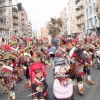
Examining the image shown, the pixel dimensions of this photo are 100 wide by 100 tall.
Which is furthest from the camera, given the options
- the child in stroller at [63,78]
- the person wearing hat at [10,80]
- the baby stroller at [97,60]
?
the baby stroller at [97,60]

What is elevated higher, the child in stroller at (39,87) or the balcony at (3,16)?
the balcony at (3,16)

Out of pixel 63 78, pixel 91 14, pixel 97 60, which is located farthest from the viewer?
pixel 91 14

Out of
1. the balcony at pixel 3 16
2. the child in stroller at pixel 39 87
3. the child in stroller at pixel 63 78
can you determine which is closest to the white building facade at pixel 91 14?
the balcony at pixel 3 16

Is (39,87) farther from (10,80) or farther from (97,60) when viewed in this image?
(97,60)

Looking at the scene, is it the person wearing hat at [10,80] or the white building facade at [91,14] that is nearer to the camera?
the person wearing hat at [10,80]

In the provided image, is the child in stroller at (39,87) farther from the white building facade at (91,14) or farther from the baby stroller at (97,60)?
the white building facade at (91,14)

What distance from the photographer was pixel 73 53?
729 cm

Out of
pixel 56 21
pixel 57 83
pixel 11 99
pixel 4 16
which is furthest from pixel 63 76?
pixel 56 21

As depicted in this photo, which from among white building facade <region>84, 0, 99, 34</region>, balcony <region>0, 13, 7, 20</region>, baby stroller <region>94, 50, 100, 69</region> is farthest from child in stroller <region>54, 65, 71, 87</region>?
balcony <region>0, 13, 7, 20</region>

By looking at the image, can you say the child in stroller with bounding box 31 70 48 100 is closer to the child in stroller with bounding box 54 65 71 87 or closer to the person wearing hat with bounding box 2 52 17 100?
the child in stroller with bounding box 54 65 71 87

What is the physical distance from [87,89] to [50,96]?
139cm

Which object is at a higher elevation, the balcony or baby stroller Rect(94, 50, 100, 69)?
the balcony

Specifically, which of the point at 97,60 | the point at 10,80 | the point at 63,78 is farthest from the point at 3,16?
the point at 63,78

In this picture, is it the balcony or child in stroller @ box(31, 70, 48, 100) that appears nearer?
child in stroller @ box(31, 70, 48, 100)
